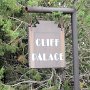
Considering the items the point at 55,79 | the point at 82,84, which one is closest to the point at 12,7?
the point at 55,79

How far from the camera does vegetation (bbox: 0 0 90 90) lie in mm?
3551

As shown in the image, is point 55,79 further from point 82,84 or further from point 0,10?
point 0,10

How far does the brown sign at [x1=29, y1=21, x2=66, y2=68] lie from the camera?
2590 mm

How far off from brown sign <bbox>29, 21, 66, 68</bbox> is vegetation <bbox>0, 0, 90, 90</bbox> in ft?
2.47

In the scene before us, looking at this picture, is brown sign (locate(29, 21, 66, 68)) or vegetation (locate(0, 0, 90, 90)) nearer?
brown sign (locate(29, 21, 66, 68))

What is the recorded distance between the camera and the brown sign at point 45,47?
2.59 m

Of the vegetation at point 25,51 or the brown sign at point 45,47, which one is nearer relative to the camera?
the brown sign at point 45,47

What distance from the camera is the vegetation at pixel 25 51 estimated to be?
11.6 feet

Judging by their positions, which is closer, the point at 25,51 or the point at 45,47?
the point at 45,47

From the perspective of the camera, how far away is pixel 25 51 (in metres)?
3.96

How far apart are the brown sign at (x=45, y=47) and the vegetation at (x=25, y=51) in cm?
75

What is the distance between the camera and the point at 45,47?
2.65 m

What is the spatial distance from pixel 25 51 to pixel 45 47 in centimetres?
133

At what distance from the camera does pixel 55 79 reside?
3883 mm
